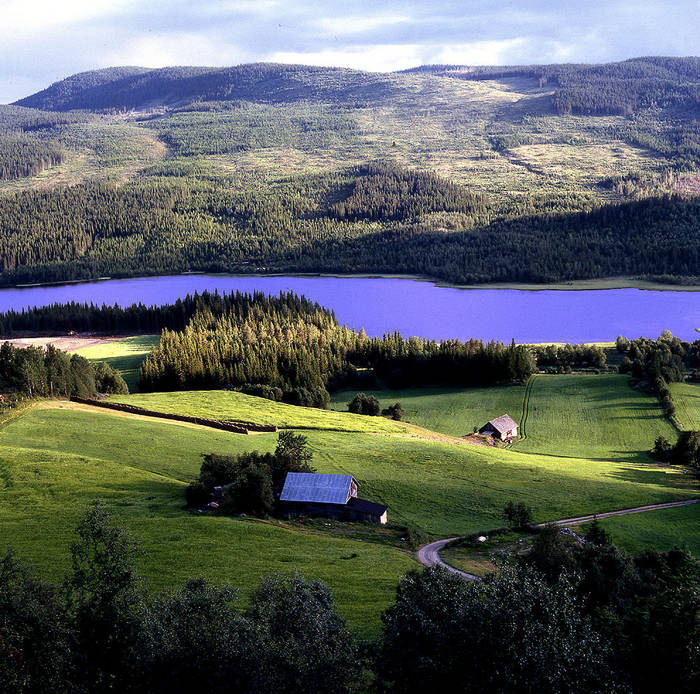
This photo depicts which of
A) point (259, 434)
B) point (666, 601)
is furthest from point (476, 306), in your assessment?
point (666, 601)

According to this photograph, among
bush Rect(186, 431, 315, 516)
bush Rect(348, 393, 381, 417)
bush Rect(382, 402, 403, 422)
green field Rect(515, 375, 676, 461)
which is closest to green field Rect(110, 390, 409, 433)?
bush Rect(382, 402, 403, 422)

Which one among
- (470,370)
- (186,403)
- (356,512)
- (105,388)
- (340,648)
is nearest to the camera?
(340,648)

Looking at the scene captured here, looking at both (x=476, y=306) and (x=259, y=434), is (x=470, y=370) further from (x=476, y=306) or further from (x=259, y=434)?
(x=476, y=306)

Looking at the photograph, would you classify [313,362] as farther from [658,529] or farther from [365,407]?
[658,529]

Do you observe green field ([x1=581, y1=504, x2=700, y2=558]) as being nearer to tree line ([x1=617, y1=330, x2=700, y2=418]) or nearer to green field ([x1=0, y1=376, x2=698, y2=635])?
green field ([x1=0, y1=376, x2=698, y2=635])

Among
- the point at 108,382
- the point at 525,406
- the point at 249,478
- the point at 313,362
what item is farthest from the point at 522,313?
the point at 249,478

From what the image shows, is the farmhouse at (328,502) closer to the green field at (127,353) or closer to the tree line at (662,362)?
the tree line at (662,362)

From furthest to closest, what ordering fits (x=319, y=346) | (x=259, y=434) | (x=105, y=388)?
(x=319, y=346) < (x=105, y=388) < (x=259, y=434)

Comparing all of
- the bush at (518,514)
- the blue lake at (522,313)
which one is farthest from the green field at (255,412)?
the blue lake at (522,313)
